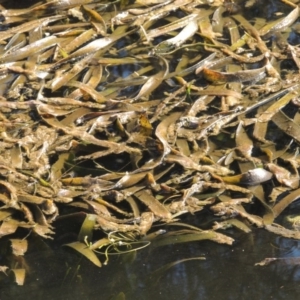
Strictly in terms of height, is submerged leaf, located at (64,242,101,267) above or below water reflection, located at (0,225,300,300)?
above

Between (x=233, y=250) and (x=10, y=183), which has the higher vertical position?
(x=10, y=183)

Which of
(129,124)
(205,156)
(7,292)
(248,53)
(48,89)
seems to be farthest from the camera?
(248,53)

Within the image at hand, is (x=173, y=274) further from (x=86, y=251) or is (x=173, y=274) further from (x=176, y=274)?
(x=86, y=251)

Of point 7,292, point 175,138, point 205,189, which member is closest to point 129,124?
point 175,138

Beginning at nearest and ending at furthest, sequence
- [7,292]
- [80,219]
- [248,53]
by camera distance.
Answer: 1. [7,292]
2. [80,219]
3. [248,53]

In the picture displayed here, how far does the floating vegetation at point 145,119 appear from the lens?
237 centimetres

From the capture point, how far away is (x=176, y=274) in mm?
2217

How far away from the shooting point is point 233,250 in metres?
2.27

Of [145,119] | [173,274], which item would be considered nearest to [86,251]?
[173,274]

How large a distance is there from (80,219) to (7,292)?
1.13ft

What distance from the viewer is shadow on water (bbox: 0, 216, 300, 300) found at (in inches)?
84.8

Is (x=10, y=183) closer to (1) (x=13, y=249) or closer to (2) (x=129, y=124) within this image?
A: (1) (x=13, y=249)

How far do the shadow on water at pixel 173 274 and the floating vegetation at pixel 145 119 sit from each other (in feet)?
0.13

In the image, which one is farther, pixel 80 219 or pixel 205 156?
pixel 205 156
